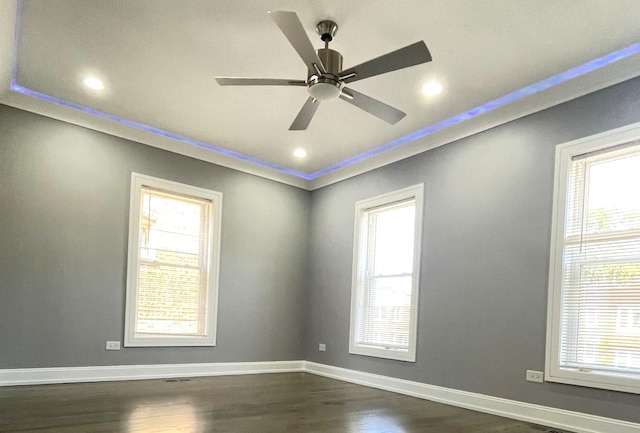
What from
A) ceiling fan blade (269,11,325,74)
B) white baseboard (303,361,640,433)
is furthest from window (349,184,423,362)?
ceiling fan blade (269,11,325,74)

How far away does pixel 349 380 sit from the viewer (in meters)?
5.54

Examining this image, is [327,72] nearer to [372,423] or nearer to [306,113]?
[306,113]

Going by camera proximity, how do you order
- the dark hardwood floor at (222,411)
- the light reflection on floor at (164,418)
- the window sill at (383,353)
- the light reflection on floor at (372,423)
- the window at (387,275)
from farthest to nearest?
1. the window at (387,275)
2. the window sill at (383,353)
3. the light reflection on floor at (372,423)
4. the dark hardwood floor at (222,411)
5. the light reflection on floor at (164,418)

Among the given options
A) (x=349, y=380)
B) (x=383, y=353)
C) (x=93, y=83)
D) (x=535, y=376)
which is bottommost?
(x=349, y=380)

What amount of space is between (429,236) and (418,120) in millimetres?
1238

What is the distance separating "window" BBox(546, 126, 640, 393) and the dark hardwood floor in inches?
27.1

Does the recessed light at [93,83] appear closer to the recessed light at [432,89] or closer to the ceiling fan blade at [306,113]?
the ceiling fan blade at [306,113]

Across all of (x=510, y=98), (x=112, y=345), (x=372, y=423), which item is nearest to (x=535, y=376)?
(x=372, y=423)

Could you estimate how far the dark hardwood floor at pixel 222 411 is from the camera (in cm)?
316

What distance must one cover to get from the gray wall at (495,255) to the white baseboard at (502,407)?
0.18 feet

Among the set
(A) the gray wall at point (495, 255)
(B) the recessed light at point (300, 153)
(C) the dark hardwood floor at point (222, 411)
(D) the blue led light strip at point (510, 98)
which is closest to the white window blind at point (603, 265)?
(A) the gray wall at point (495, 255)

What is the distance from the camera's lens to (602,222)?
136 inches

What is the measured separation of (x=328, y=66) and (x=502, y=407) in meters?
3.16

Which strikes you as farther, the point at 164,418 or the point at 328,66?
the point at 164,418
